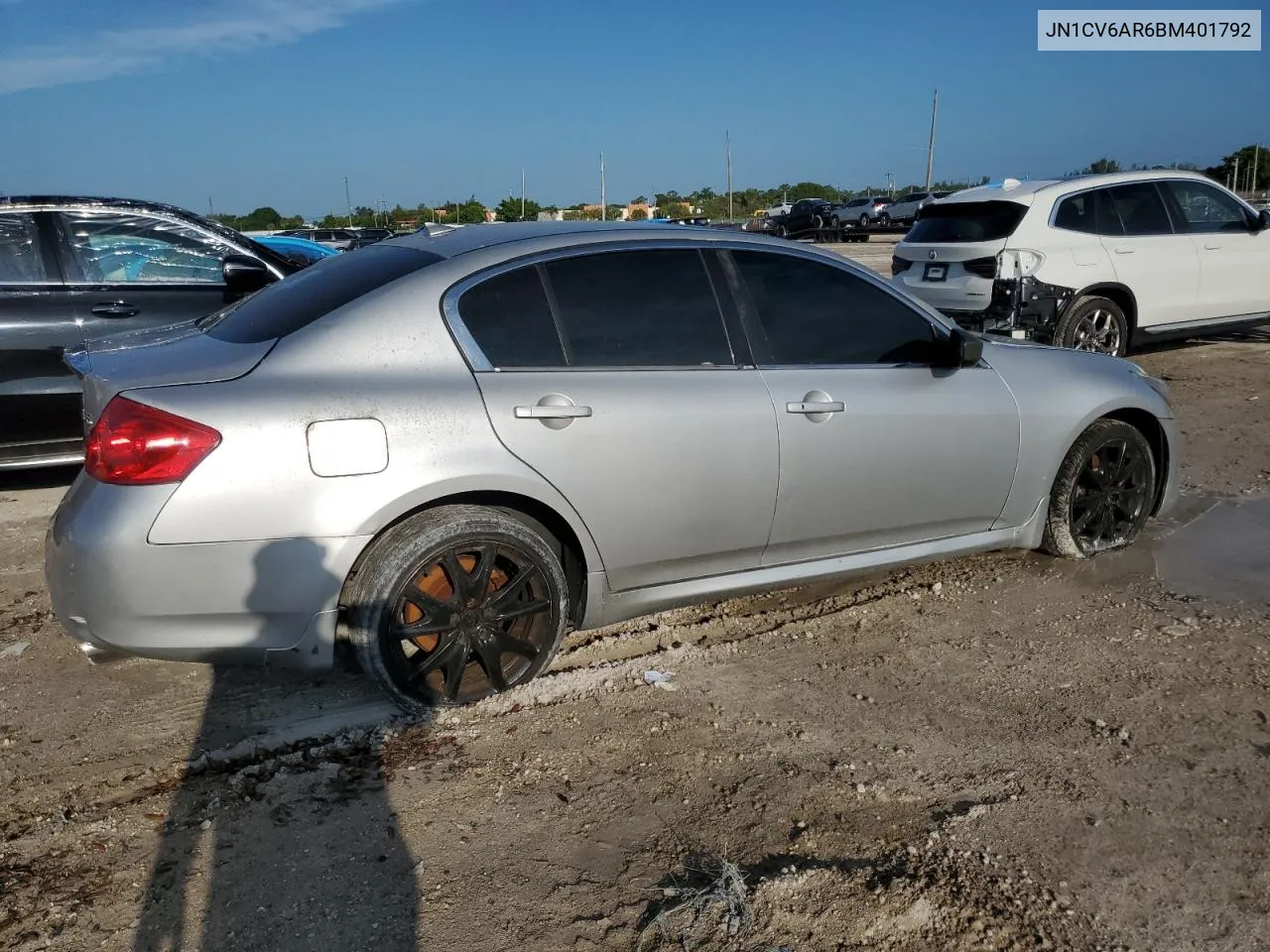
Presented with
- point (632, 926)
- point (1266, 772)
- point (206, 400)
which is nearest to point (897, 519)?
point (1266, 772)

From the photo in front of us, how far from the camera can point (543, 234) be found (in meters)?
3.77

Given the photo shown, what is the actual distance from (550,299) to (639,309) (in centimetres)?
34

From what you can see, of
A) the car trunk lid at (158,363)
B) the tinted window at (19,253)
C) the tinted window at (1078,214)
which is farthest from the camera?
the tinted window at (1078,214)

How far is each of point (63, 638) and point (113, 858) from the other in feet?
5.62

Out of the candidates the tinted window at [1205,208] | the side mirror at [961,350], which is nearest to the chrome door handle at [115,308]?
the side mirror at [961,350]

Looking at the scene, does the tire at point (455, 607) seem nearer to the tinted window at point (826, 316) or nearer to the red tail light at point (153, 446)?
the red tail light at point (153, 446)

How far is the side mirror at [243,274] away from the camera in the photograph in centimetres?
563

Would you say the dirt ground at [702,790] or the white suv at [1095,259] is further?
the white suv at [1095,259]

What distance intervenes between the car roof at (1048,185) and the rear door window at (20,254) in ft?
22.7

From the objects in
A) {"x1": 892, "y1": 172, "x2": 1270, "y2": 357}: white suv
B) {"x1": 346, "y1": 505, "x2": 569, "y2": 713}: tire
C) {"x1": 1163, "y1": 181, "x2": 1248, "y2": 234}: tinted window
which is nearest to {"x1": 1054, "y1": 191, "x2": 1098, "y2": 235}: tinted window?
{"x1": 892, "y1": 172, "x2": 1270, "y2": 357}: white suv

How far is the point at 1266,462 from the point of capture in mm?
6652

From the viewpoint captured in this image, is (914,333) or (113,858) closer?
(113,858)

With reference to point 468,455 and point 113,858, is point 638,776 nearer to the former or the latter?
point 468,455

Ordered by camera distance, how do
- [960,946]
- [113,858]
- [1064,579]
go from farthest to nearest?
[1064,579] < [113,858] < [960,946]
